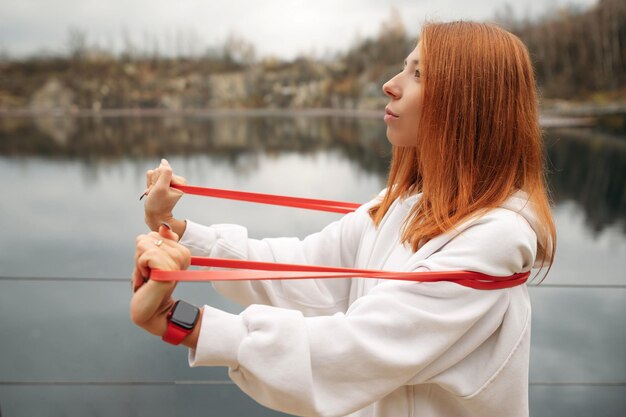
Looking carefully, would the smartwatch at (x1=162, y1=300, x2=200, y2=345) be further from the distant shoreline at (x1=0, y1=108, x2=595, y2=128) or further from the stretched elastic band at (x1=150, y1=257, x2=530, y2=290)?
the distant shoreline at (x1=0, y1=108, x2=595, y2=128)

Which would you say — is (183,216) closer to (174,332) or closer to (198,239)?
(198,239)

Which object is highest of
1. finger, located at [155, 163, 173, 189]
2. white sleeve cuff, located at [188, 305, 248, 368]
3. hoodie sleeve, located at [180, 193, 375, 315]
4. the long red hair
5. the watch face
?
the long red hair

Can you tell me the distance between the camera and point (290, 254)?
0.99 meters

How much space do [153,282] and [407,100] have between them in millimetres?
395

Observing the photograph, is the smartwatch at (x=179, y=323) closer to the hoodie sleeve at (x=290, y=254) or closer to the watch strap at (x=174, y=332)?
the watch strap at (x=174, y=332)

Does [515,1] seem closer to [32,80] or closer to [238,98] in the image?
[238,98]

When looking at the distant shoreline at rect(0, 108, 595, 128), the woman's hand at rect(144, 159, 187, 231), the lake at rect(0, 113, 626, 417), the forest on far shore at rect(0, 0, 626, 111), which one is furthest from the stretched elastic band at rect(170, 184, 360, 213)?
the distant shoreline at rect(0, 108, 595, 128)

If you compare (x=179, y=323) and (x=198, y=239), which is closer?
(x=179, y=323)

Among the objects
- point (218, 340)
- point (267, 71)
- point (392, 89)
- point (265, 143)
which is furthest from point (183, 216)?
point (218, 340)

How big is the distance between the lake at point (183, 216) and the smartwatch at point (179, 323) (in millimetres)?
1604

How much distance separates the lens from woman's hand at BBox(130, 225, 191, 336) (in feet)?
1.94

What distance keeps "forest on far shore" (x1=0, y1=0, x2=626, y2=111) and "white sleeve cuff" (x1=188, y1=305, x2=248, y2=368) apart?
227 cm

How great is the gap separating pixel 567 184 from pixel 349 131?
3.53 ft

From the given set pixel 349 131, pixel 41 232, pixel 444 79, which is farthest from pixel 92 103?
pixel 444 79
